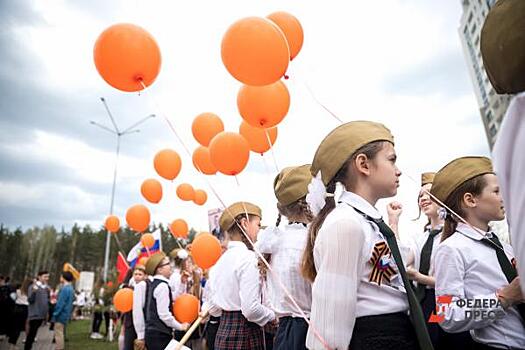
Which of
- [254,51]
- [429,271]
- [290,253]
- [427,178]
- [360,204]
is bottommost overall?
[429,271]

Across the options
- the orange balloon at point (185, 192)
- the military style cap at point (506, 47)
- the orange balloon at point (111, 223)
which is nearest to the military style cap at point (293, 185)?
the military style cap at point (506, 47)

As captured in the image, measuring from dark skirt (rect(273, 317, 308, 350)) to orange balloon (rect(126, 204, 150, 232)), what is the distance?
457cm

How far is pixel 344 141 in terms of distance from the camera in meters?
1.83

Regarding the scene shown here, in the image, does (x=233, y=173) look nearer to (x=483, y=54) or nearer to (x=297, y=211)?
(x=297, y=211)

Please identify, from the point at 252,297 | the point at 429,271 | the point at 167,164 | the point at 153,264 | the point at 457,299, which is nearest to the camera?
the point at 457,299

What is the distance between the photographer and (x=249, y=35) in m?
3.08

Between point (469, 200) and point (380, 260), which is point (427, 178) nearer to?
point (469, 200)

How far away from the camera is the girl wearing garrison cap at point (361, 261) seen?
4.80 ft

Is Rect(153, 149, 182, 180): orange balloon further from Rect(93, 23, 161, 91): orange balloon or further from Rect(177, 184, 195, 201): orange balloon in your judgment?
Rect(93, 23, 161, 91): orange balloon

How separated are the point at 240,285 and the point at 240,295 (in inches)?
4.1

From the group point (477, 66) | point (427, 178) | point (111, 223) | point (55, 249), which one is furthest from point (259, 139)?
point (55, 249)

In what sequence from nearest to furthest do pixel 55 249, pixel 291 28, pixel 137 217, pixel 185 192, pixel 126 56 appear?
1. pixel 126 56
2. pixel 291 28
3. pixel 137 217
4. pixel 185 192
5. pixel 55 249

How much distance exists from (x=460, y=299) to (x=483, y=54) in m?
1.30

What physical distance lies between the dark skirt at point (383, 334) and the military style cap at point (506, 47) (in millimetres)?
969
